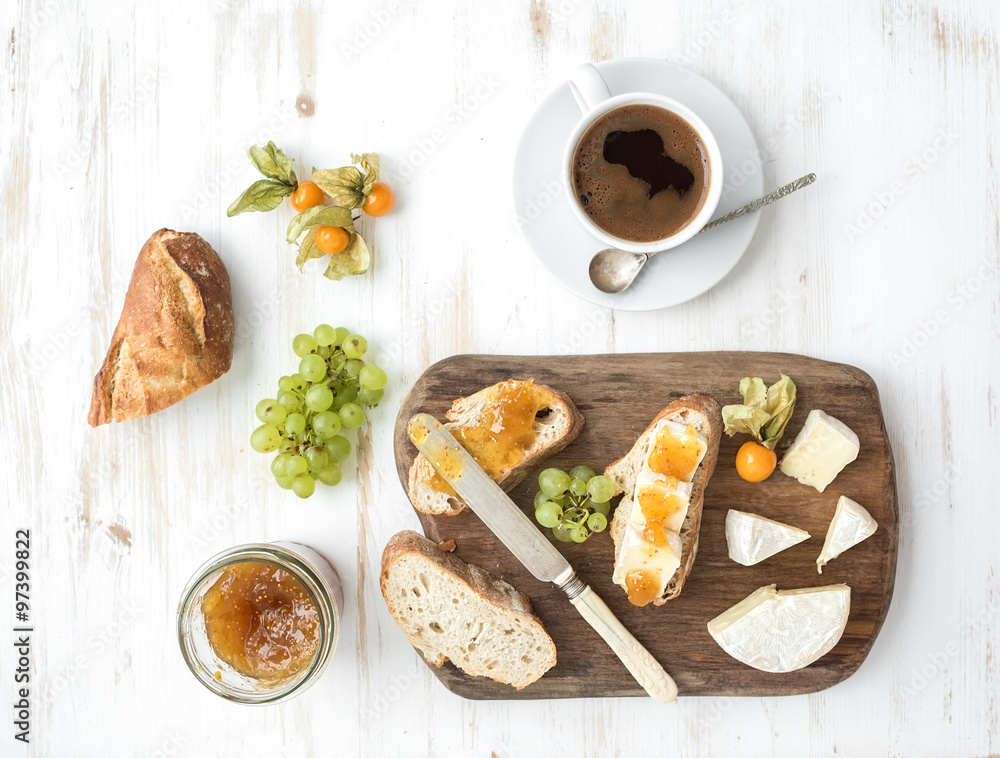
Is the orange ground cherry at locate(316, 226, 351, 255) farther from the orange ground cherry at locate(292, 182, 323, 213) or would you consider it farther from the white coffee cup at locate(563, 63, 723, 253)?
the white coffee cup at locate(563, 63, 723, 253)

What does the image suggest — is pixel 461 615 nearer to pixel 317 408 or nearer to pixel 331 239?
pixel 317 408

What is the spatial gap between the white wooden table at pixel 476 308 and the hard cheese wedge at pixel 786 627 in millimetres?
219

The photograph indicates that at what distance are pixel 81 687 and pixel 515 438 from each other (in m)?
1.34

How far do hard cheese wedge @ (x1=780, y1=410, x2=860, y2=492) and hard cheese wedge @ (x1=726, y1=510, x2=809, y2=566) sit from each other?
133mm

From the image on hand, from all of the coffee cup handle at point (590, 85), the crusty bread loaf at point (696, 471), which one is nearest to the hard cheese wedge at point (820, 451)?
the crusty bread loaf at point (696, 471)

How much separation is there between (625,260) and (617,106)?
347 millimetres

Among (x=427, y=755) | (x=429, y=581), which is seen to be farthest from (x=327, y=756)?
(x=429, y=581)

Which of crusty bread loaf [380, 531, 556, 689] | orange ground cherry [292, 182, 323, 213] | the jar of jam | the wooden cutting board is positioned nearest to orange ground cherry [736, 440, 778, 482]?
the wooden cutting board

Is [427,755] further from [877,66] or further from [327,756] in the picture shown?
[877,66]

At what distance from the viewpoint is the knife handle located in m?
1.64

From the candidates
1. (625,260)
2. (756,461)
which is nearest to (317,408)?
(625,260)

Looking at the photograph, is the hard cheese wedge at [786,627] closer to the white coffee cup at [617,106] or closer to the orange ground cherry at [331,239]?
the white coffee cup at [617,106]

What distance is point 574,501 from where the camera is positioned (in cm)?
164

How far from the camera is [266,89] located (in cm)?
180
